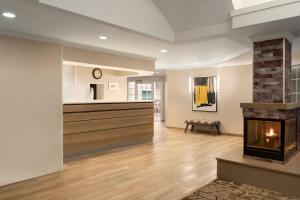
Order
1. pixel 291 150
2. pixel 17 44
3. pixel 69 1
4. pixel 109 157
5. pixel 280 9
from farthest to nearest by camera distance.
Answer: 1. pixel 109 157
2. pixel 291 150
3. pixel 17 44
4. pixel 280 9
5. pixel 69 1

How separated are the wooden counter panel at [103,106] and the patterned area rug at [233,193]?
2889 millimetres

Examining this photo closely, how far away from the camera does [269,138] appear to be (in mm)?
3535

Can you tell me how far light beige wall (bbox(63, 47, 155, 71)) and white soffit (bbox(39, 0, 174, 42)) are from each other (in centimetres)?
182

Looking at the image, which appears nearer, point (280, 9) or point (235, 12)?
point (280, 9)

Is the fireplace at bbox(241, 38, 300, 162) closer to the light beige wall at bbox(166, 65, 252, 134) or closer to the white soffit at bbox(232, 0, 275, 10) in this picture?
the white soffit at bbox(232, 0, 275, 10)

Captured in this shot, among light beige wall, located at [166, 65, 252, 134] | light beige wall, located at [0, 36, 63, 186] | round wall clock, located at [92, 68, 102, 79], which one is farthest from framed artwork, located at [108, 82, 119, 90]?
light beige wall, located at [0, 36, 63, 186]

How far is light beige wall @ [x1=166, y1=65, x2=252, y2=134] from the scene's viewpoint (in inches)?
277

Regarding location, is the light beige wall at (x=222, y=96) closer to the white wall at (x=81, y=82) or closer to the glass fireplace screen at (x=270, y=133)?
the white wall at (x=81, y=82)

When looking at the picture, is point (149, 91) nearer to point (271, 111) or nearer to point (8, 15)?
point (271, 111)

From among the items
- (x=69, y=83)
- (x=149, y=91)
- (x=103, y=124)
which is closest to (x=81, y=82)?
(x=69, y=83)

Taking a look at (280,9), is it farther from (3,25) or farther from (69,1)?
(3,25)

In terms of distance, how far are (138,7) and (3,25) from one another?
1860mm

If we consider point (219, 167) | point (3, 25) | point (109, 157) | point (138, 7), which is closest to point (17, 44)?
point (3, 25)

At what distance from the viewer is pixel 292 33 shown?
3477 millimetres
